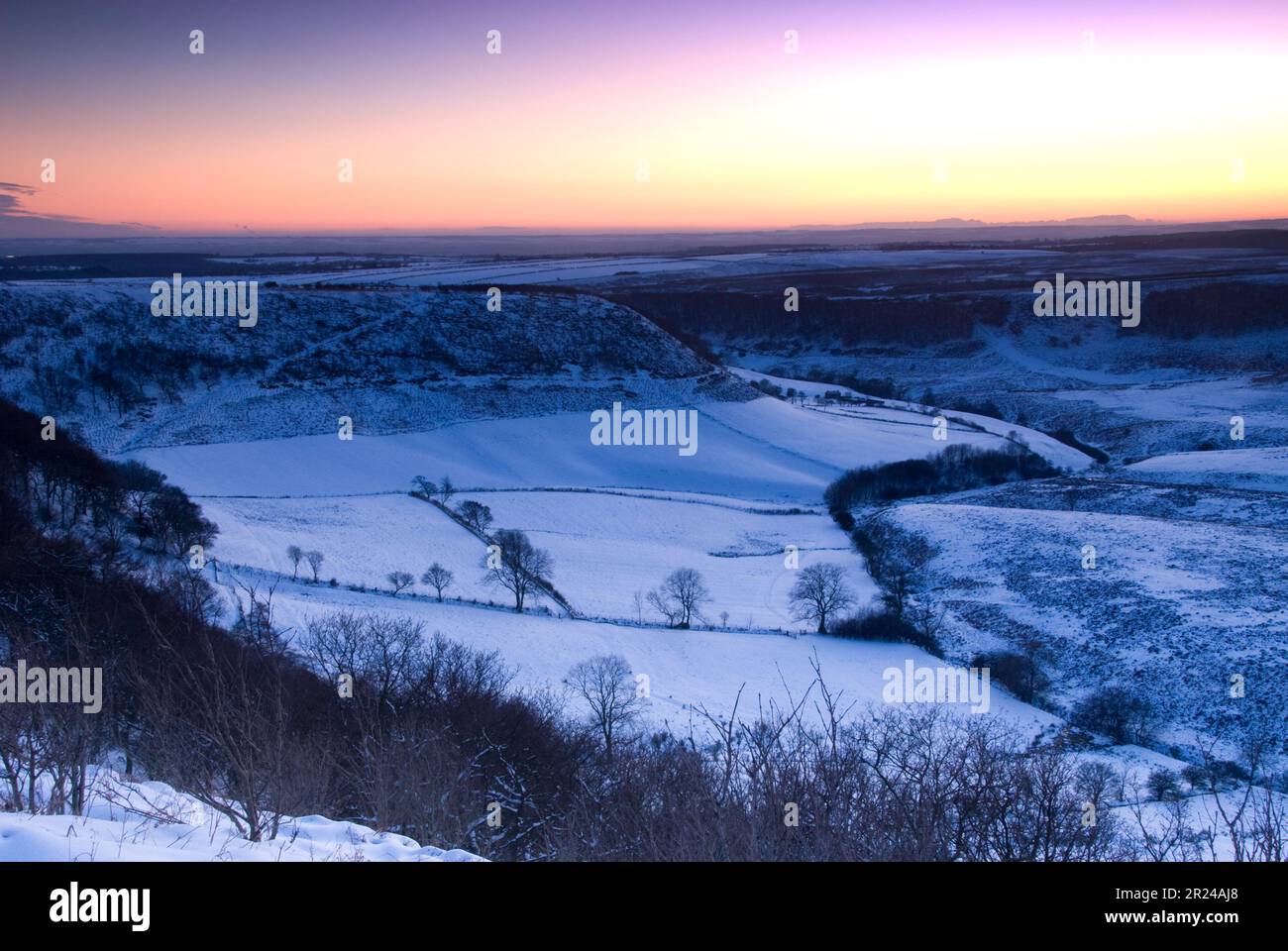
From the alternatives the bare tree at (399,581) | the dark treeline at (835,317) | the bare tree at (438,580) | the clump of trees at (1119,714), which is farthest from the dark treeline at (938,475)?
the dark treeline at (835,317)

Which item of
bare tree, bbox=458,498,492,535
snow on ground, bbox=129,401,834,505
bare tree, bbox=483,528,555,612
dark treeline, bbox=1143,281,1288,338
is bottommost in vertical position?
bare tree, bbox=483,528,555,612

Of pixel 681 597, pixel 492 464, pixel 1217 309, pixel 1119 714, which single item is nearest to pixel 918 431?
pixel 492 464

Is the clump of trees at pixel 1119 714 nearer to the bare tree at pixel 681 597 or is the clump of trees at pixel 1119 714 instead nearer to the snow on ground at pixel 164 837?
the bare tree at pixel 681 597

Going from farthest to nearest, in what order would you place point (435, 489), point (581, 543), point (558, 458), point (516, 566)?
point (558, 458) → point (435, 489) → point (581, 543) → point (516, 566)

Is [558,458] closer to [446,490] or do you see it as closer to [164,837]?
[446,490]

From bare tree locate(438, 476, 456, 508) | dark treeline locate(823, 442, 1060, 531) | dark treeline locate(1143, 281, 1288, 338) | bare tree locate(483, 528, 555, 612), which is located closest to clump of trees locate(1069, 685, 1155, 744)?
bare tree locate(483, 528, 555, 612)

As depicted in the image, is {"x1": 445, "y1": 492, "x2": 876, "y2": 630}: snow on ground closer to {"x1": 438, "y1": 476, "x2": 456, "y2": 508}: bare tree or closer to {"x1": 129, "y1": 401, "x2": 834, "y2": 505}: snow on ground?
{"x1": 438, "y1": 476, "x2": 456, "y2": 508}: bare tree

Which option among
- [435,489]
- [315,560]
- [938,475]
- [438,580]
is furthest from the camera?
[938,475]
